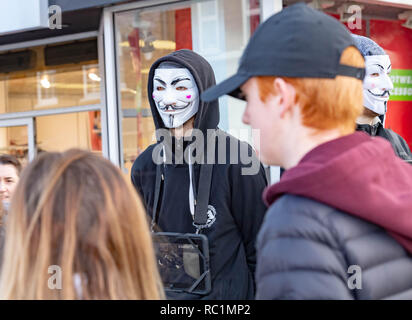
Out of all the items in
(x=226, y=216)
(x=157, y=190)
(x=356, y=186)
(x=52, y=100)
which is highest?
(x=52, y=100)

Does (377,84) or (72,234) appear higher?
(377,84)

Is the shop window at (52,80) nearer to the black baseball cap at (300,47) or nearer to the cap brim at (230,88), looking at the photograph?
the cap brim at (230,88)

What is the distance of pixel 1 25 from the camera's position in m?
6.08

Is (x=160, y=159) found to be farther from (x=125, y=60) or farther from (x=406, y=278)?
(x=125, y=60)

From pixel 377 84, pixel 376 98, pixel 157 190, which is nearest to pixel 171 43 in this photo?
pixel 377 84

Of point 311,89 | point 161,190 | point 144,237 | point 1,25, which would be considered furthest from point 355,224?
point 1,25

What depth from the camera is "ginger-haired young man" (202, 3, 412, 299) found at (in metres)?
1.26

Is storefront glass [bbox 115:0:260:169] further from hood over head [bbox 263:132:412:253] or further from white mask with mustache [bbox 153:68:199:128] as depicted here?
hood over head [bbox 263:132:412:253]

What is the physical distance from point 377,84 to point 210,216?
1.24 m

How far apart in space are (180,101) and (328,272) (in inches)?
76.7

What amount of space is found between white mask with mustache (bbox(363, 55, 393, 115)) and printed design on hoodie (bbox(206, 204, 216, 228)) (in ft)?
3.26

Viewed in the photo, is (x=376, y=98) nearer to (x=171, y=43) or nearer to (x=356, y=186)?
(x=356, y=186)

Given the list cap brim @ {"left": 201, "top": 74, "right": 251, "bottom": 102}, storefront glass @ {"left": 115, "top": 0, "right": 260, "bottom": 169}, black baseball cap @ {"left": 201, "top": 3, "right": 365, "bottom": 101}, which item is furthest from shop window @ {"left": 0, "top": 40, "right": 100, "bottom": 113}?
black baseball cap @ {"left": 201, "top": 3, "right": 365, "bottom": 101}

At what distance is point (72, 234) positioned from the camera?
1282 mm
